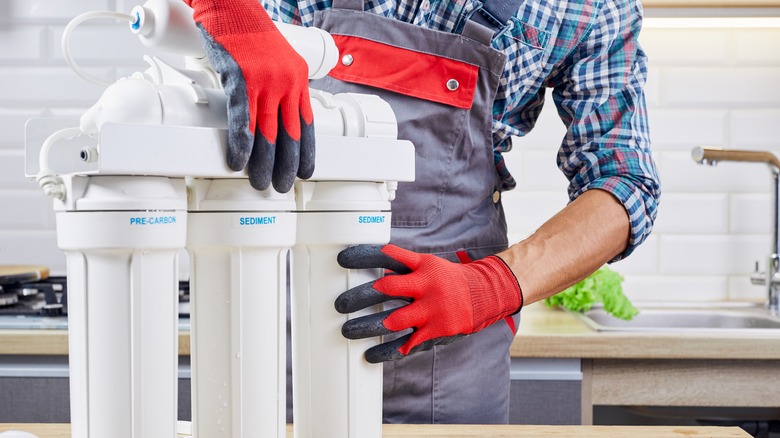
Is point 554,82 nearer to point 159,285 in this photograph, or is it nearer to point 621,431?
point 621,431

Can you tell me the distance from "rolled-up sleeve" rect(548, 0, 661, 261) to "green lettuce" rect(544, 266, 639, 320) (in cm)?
62

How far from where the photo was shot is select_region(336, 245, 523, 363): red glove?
65cm

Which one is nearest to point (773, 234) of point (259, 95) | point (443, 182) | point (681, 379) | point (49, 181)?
point (681, 379)

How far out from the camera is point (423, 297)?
0.74 m

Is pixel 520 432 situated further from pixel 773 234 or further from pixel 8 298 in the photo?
pixel 773 234

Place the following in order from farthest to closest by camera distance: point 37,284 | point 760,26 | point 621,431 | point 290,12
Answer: point 760,26 → point 37,284 → point 290,12 → point 621,431

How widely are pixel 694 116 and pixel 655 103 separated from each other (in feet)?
0.31

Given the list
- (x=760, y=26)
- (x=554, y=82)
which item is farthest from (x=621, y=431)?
(x=760, y=26)

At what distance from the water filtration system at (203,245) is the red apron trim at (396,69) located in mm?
241

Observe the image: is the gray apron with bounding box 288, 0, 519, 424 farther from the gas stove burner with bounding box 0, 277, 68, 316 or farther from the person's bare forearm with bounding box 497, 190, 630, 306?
the gas stove burner with bounding box 0, 277, 68, 316

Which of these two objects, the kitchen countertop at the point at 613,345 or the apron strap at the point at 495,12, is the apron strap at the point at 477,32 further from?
the kitchen countertop at the point at 613,345

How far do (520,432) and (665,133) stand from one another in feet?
4.07

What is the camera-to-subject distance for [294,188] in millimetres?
649

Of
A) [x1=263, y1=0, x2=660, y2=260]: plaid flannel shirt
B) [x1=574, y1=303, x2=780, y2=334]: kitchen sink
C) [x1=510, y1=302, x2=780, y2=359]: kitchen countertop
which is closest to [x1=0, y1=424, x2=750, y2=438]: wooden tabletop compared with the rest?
[x1=263, y1=0, x2=660, y2=260]: plaid flannel shirt
